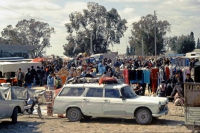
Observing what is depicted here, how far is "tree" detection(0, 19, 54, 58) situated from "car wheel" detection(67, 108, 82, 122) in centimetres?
8181

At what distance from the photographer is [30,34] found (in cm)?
10025

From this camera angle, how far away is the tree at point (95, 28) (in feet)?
270

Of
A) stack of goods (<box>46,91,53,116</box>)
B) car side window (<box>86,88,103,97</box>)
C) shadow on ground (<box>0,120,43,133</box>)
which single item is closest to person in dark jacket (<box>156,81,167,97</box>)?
car side window (<box>86,88,103,97</box>)

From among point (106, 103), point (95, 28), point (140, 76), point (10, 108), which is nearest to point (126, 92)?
point (106, 103)

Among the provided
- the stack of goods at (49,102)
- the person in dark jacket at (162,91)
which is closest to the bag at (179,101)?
the person in dark jacket at (162,91)

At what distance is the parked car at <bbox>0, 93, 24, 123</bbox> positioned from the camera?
14.3 meters

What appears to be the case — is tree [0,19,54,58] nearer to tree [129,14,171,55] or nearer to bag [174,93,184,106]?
tree [129,14,171,55]

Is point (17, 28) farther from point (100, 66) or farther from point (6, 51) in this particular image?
point (100, 66)

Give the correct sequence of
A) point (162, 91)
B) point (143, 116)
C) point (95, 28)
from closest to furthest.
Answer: point (143, 116), point (162, 91), point (95, 28)

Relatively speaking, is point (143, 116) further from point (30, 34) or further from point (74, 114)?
point (30, 34)

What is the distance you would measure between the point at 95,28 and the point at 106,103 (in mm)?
68043

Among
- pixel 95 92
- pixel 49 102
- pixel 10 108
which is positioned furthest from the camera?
pixel 49 102

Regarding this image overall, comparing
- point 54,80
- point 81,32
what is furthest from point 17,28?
point 54,80

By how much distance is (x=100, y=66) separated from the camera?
104 feet
